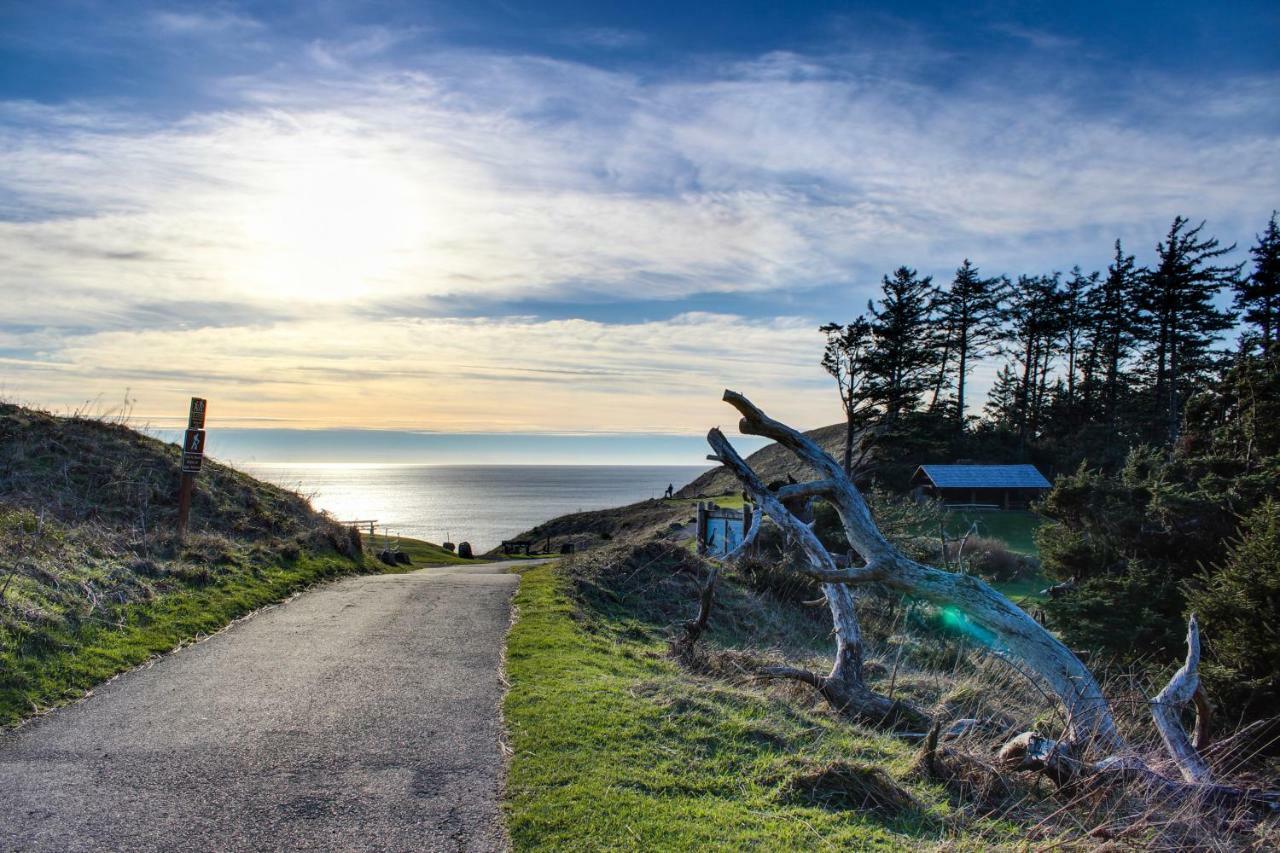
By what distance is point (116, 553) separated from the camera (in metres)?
11.9

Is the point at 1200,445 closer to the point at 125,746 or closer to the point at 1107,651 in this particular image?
the point at 1107,651

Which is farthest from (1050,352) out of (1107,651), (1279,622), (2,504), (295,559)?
(2,504)

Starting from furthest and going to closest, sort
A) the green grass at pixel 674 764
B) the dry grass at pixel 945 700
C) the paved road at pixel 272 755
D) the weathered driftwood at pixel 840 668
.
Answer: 1. the weathered driftwood at pixel 840 668
2. the dry grass at pixel 945 700
3. the green grass at pixel 674 764
4. the paved road at pixel 272 755

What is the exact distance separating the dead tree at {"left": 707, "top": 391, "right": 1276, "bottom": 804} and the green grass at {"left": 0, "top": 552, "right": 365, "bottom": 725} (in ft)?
23.2

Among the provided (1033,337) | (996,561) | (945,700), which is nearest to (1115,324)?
(1033,337)

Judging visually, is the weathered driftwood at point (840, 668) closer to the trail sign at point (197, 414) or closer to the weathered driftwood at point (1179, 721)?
the weathered driftwood at point (1179, 721)

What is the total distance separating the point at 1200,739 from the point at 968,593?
240 centimetres

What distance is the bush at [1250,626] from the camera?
Answer: 488 inches

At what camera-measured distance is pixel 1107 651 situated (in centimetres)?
1659

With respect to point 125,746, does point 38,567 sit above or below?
above

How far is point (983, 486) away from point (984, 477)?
0.76 meters

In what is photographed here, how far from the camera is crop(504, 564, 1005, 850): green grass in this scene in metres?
4.96

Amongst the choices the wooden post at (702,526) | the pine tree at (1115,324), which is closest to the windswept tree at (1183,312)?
the pine tree at (1115,324)

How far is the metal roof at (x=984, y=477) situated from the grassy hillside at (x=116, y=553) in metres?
31.9
